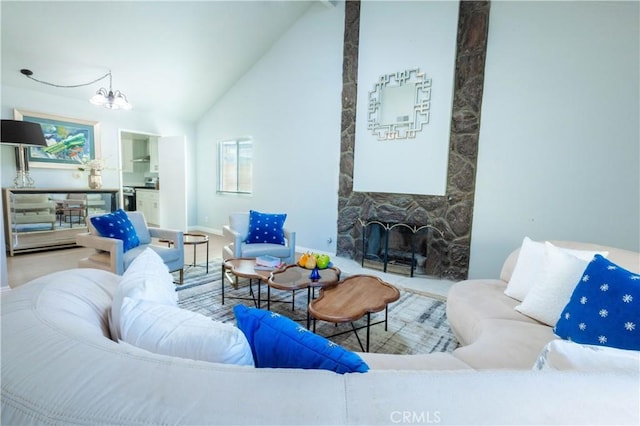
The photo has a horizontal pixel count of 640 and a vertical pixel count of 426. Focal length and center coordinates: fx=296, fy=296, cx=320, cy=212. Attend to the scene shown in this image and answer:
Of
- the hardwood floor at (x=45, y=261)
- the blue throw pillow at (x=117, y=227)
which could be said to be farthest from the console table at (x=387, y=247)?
the blue throw pillow at (x=117, y=227)

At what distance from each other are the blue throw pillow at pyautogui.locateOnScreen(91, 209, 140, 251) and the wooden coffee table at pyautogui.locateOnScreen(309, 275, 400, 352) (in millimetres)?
2079

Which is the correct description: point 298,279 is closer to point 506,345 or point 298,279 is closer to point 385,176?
point 506,345

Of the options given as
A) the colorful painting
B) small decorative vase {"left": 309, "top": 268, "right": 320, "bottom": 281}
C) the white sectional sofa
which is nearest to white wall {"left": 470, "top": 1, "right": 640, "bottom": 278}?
small decorative vase {"left": 309, "top": 268, "right": 320, "bottom": 281}

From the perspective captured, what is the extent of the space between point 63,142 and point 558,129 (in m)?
6.72

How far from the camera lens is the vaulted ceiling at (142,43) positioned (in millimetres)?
3506

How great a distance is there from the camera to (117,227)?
2.88 meters

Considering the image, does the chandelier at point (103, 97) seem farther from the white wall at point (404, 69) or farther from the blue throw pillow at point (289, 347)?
the blue throw pillow at point (289, 347)

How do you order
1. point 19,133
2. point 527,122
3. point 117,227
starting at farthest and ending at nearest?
point 19,133 → point 527,122 → point 117,227

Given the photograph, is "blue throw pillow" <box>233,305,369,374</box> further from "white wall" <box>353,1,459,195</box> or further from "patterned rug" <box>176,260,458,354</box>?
"white wall" <box>353,1,459,195</box>

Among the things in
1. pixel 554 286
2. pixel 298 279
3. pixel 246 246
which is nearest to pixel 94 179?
pixel 246 246

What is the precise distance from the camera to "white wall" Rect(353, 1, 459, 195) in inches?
142

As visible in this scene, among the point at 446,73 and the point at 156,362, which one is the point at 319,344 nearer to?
the point at 156,362

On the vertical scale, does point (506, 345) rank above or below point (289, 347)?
below

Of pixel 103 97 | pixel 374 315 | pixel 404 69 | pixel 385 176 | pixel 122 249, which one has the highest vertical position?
pixel 404 69
